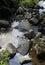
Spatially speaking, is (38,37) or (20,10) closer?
(38,37)

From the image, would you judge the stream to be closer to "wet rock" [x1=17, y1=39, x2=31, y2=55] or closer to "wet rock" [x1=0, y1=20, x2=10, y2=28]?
"wet rock" [x1=17, y1=39, x2=31, y2=55]

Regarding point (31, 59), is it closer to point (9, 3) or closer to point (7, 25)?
point (7, 25)

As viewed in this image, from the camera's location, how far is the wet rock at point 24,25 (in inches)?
633

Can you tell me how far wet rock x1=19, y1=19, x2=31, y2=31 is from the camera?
16.1 m

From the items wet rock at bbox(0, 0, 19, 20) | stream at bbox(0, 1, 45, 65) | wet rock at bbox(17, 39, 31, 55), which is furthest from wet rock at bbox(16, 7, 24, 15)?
wet rock at bbox(17, 39, 31, 55)

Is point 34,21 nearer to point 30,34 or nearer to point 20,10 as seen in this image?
point 30,34

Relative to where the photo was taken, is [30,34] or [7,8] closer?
[30,34]

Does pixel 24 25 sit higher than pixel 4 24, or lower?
lower

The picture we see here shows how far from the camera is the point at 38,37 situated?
1399 centimetres

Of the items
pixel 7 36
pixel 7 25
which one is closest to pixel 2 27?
pixel 7 25

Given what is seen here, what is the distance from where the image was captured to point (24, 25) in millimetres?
16562

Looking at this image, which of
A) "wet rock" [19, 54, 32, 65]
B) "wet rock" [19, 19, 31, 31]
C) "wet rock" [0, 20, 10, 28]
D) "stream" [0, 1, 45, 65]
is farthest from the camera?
"wet rock" [19, 19, 31, 31]

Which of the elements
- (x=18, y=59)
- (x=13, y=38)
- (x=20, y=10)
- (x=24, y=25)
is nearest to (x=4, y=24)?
(x=24, y=25)

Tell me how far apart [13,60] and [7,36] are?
3422 millimetres
